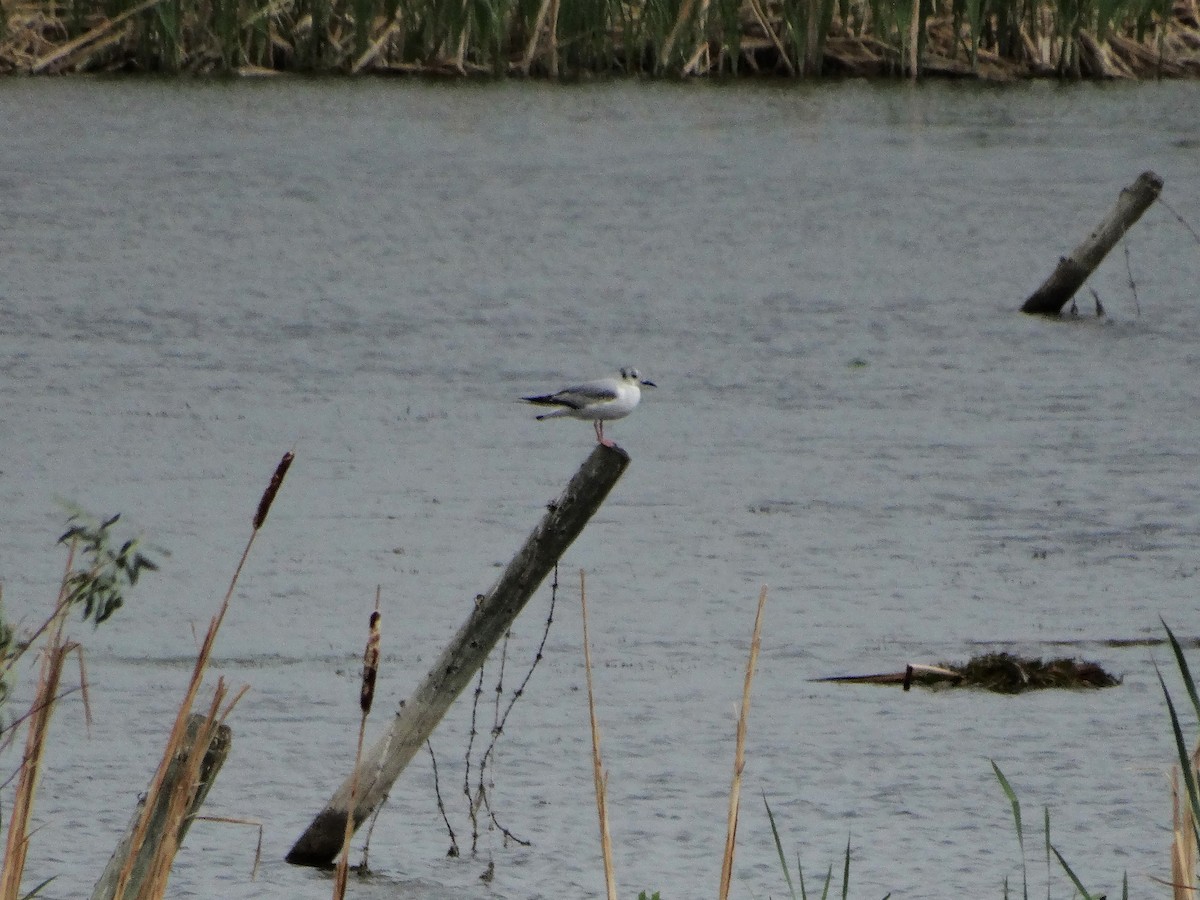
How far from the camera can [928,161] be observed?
15352 mm

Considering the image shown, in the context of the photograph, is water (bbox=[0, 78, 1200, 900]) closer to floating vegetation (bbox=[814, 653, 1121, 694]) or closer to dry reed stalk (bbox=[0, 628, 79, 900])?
floating vegetation (bbox=[814, 653, 1121, 694])

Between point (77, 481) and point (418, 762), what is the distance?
284 centimetres

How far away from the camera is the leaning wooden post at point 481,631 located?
11.9 feet

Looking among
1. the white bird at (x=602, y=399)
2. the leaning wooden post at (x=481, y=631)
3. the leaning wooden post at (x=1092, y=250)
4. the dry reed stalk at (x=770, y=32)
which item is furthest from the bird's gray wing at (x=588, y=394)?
the dry reed stalk at (x=770, y=32)

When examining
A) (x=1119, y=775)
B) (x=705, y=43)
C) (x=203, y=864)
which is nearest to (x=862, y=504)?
(x=1119, y=775)

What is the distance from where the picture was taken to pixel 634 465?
25.4 ft

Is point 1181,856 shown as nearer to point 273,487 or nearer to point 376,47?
point 273,487

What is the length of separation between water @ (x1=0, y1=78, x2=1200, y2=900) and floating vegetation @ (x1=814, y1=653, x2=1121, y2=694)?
5 cm

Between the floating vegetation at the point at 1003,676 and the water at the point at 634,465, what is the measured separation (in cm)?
5

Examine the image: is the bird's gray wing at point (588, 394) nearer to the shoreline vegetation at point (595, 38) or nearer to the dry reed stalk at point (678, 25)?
the shoreline vegetation at point (595, 38)

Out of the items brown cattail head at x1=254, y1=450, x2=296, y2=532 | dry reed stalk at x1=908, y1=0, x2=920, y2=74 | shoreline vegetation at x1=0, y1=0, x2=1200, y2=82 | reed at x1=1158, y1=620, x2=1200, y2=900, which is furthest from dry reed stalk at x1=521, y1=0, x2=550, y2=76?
brown cattail head at x1=254, y1=450, x2=296, y2=532

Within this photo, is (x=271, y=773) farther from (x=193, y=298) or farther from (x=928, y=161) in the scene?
(x=928, y=161)

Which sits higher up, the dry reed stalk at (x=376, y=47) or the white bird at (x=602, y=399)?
the dry reed stalk at (x=376, y=47)

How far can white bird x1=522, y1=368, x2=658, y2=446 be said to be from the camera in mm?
7664
